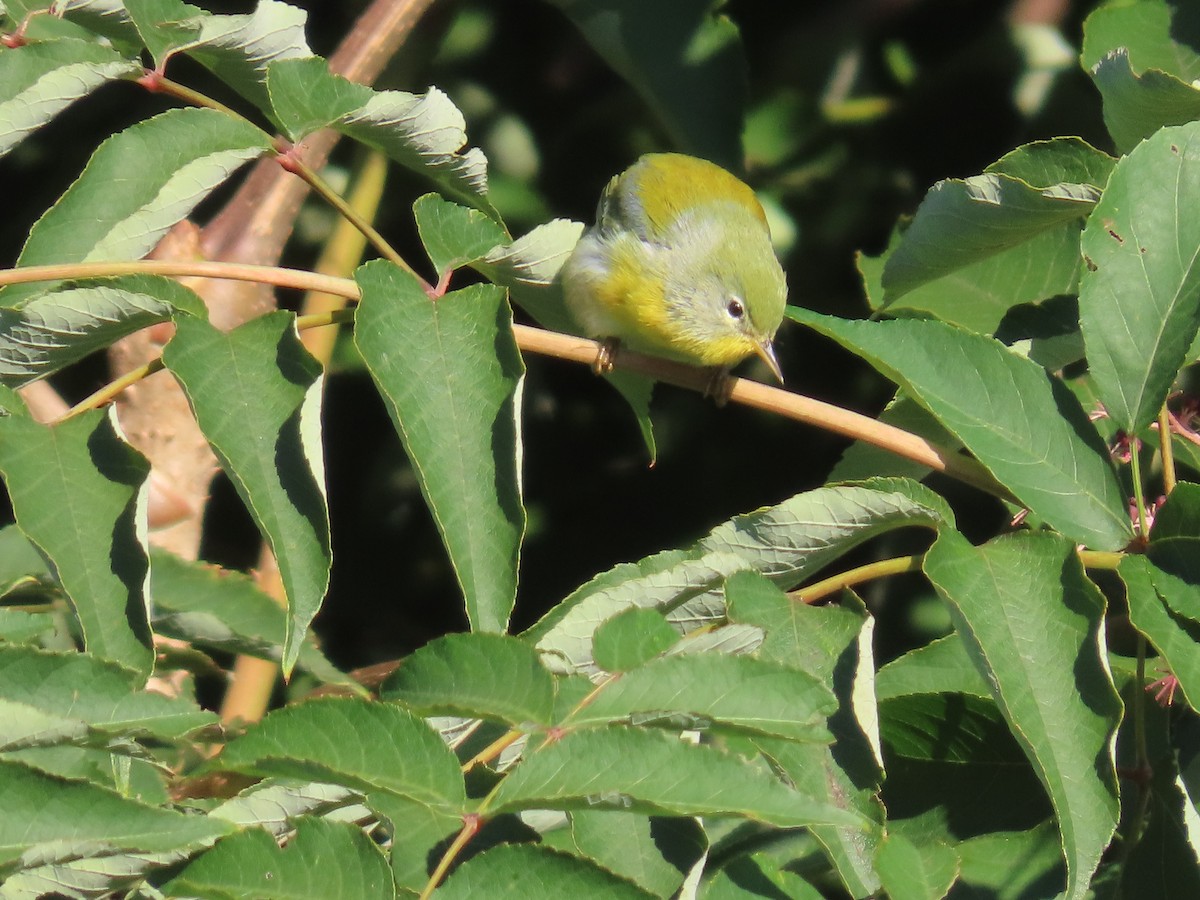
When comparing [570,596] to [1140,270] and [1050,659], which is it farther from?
[1140,270]

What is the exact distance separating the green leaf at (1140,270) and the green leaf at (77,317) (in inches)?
36.5

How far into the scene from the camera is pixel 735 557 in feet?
4.01

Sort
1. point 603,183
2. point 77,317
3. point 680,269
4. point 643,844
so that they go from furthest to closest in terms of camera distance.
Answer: point 603,183 < point 680,269 < point 77,317 < point 643,844

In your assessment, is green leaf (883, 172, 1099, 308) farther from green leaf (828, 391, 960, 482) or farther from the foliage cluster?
green leaf (828, 391, 960, 482)

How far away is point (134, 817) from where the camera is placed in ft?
3.29

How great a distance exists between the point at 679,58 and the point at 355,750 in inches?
77.1

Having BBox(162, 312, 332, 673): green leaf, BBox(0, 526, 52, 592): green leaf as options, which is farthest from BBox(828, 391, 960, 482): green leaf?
BBox(0, 526, 52, 592): green leaf

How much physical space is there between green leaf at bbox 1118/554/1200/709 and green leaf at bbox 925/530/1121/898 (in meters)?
0.05

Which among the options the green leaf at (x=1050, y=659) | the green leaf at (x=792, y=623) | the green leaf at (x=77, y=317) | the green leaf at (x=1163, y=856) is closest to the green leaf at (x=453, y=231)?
the green leaf at (x=77, y=317)

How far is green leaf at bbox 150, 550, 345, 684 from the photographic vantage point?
172cm

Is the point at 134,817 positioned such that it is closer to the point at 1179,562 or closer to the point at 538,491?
the point at 1179,562

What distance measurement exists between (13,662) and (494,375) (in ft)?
1.65

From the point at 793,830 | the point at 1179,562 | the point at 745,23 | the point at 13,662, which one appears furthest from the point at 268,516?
the point at 745,23

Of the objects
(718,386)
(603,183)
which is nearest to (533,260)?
(718,386)
